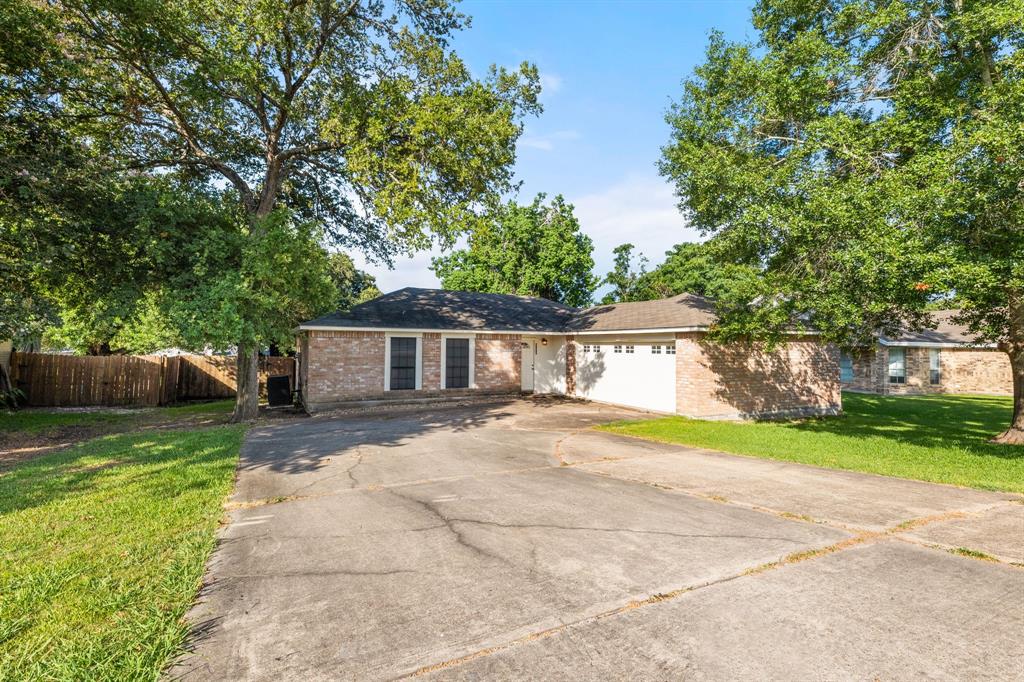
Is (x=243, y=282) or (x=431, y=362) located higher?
(x=243, y=282)

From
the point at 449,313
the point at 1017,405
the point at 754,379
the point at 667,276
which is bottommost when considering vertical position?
the point at 1017,405

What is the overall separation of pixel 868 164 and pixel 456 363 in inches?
515

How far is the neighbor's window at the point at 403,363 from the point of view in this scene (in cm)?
1648

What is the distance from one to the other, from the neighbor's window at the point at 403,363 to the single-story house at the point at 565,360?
0.04 metres

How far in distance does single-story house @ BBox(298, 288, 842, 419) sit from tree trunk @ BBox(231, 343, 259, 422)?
5.22 ft

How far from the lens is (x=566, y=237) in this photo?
107 feet

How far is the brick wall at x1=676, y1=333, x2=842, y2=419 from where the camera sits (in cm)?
1394

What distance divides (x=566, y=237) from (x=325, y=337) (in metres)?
20.9

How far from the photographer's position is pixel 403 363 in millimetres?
16625

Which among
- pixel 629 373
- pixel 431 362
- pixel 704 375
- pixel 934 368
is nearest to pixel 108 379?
pixel 431 362

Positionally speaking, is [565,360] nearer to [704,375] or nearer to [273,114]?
[704,375]

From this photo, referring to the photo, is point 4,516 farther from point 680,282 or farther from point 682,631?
point 680,282

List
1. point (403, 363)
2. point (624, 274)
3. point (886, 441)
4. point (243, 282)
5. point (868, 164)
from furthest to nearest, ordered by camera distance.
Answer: point (624, 274)
point (403, 363)
point (243, 282)
point (886, 441)
point (868, 164)

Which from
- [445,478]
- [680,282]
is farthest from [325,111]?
[680,282]
